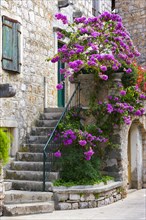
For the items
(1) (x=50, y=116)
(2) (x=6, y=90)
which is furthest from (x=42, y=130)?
(2) (x=6, y=90)

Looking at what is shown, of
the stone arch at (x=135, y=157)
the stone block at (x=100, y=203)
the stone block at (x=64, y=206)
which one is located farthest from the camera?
the stone arch at (x=135, y=157)

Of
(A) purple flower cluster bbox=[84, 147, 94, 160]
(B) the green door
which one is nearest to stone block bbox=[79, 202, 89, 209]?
(A) purple flower cluster bbox=[84, 147, 94, 160]

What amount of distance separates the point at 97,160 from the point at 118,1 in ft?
36.8

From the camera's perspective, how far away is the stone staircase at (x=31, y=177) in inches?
307

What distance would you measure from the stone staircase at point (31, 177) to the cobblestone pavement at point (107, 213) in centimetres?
26

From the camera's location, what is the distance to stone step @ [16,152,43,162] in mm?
9406

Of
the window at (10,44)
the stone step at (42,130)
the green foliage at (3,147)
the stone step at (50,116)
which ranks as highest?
the window at (10,44)

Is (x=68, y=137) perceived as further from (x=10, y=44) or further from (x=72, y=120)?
(x=10, y=44)

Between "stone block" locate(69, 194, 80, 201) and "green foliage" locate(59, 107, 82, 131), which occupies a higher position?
"green foliage" locate(59, 107, 82, 131)

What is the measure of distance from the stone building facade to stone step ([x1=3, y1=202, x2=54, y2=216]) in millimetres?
2213

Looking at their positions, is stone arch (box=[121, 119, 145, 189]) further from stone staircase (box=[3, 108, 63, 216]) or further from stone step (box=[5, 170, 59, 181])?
stone step (box=[5, 170, 59, 181])

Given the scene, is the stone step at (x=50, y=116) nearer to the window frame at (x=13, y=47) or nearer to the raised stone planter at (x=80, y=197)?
the window frame at (x=13, y=47)

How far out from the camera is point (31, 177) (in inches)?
350

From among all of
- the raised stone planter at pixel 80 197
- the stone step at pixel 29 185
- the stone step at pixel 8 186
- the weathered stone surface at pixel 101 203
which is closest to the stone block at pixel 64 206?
the raised stone planter at pixel 80 197
